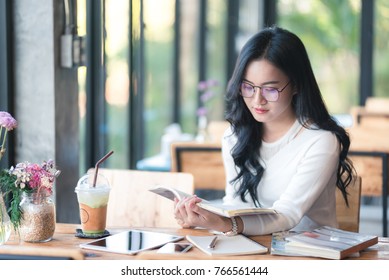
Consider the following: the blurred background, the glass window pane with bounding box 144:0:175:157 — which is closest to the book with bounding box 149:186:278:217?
the blurred background

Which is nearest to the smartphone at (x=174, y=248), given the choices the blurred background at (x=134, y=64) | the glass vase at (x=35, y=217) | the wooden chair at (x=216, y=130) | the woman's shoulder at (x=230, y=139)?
the glass vase at (x=35, y=217)

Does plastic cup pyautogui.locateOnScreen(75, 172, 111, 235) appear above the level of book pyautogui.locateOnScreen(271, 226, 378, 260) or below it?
above

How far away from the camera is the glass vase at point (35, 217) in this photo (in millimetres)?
2020

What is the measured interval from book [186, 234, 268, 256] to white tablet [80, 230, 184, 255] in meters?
0.09

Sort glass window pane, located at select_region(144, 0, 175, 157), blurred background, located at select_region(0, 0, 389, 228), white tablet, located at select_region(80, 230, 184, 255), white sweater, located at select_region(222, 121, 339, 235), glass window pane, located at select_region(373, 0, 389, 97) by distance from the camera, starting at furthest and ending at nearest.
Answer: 1. glass window pane, located at select_region(373, 0, 389, 97)
2. glass window pane, located at select_region(144, 0, 175, 157)
3. blurred background, located at select_region(0, 0, 389, 228)
4. white sweater, located at select_region(222, 121, 339, 235)
5. white tablet, located at select_region(80, 230, 184, 255)

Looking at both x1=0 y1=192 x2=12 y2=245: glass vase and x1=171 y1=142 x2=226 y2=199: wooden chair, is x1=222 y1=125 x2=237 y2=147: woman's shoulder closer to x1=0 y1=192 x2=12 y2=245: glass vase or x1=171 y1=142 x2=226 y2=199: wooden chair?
x1=0 y1=192 x2=12 y2=245: glass vase

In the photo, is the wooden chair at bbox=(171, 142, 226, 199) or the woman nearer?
the woman

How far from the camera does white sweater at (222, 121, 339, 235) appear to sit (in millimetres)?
2270

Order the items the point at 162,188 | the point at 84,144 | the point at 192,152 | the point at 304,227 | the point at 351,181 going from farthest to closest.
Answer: the point at 192,152
the point at 84,144
the point at 351,181
the point at 304,227
the point at 162,188

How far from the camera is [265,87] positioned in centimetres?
233
